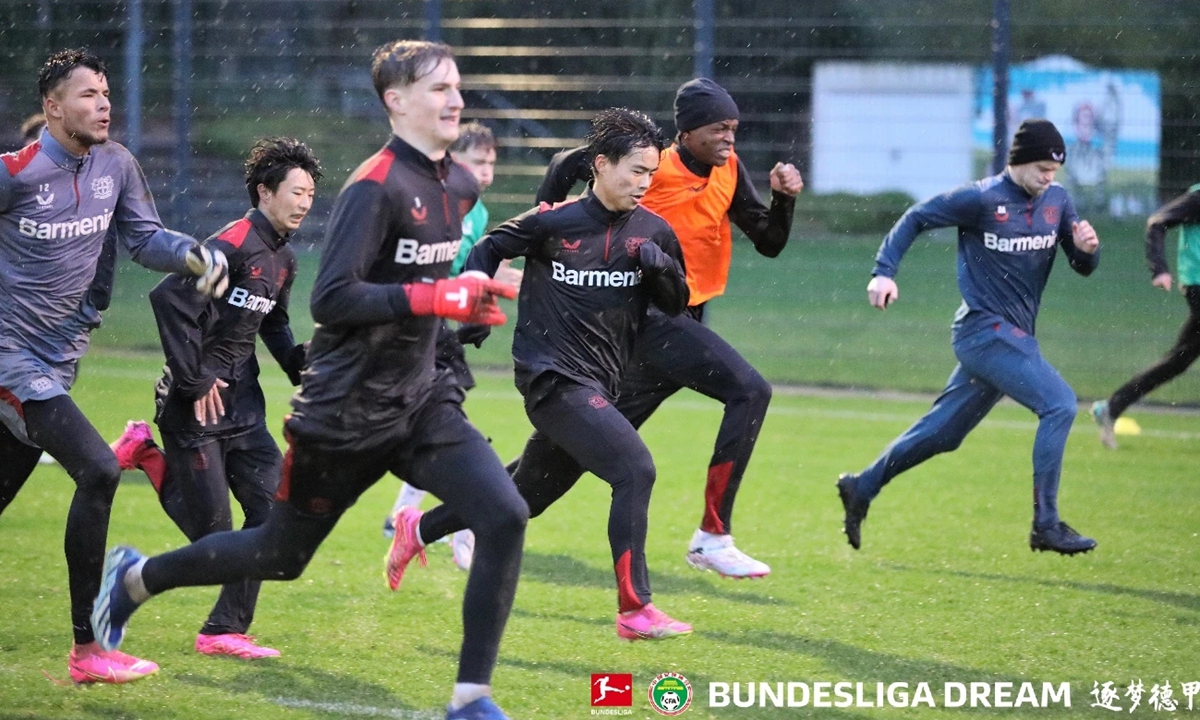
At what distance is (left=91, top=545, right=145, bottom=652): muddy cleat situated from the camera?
4.87 m

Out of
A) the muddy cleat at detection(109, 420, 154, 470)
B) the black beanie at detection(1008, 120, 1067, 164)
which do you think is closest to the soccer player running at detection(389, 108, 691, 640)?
the muddy cleat at detection(109, 420, 154, 470)

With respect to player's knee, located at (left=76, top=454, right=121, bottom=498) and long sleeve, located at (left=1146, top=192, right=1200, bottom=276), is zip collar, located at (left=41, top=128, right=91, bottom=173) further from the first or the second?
long sleeve, located at (left=1146, top=192, right=1200, bottom=276)

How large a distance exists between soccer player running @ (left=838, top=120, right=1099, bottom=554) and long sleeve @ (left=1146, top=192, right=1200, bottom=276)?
1903 mm

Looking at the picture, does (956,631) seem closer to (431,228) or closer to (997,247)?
(997,247)

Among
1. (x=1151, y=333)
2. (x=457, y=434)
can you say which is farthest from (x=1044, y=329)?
(x=457, y=434)

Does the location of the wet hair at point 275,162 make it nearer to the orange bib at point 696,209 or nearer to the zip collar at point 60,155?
the zip collar at point 60,155

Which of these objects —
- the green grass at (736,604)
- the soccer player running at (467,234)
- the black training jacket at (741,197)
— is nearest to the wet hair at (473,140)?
the soccer player running at (467,234)

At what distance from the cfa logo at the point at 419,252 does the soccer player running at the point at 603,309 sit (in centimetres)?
116

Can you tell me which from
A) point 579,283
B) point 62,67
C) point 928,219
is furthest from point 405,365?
point 928,219

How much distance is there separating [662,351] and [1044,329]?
776 centimetres

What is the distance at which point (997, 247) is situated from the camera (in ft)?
22.7

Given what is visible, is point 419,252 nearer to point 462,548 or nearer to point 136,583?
point 136,583

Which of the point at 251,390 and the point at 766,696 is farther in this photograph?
the point at 251,390

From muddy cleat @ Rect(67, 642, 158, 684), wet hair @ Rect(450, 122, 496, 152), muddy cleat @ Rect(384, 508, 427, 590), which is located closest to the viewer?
muddy cleat @ Rect(67, 642, 158, 684)
